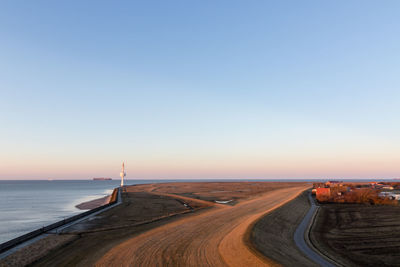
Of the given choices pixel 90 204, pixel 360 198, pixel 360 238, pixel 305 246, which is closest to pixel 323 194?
pixel 360 198

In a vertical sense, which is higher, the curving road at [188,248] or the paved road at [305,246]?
the curving road at [188,248]

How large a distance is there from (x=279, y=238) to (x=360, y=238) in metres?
9.50

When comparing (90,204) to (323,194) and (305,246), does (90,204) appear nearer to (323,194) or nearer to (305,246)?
(305,246)

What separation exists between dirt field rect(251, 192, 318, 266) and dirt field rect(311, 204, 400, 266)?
3.10 meters

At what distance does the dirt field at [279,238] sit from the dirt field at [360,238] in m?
3.10

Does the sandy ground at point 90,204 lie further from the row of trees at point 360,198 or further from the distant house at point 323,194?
the row of trees at point 360,198

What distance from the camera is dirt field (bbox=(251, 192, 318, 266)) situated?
21.1 metres

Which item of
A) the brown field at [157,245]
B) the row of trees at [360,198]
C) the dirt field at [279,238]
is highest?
the brown field at [157,245]

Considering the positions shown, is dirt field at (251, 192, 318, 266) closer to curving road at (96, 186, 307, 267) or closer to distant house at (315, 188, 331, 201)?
curving road at (96, 186, 307, 267)

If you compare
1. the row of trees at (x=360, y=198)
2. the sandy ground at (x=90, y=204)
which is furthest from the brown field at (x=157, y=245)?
the row of trees at (x=360, y=198)

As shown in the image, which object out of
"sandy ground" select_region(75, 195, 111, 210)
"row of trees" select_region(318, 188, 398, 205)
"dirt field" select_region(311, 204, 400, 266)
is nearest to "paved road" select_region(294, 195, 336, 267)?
"dirt field" select_region(311, 204, 400, 266)

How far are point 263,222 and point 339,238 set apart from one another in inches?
352

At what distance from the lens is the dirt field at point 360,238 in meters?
23.4

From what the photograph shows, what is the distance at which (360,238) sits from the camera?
98.0 ft
